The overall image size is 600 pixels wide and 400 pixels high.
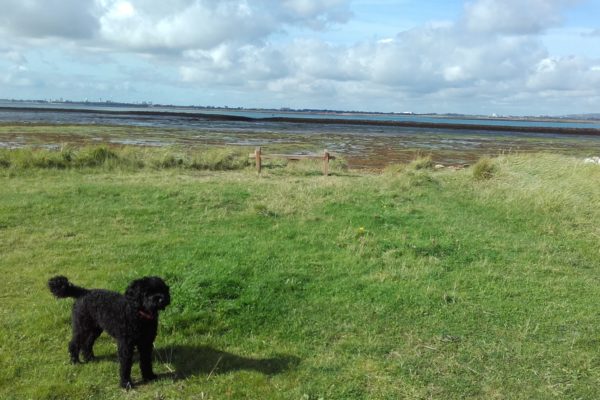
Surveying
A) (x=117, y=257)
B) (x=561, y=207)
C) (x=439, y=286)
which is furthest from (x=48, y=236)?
(x=561, y=207)

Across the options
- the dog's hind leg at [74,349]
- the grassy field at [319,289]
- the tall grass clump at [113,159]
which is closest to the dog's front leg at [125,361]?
the grassy field at [319,289]

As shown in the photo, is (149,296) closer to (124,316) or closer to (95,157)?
(124,316)

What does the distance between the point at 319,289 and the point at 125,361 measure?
2782mm

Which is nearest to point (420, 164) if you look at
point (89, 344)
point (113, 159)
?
point (113, 159)

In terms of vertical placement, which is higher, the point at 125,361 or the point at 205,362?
the point at 125,361

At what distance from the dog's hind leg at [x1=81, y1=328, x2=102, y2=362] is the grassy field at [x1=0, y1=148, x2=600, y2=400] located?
0.39 feet

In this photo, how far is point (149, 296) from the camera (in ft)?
12.8

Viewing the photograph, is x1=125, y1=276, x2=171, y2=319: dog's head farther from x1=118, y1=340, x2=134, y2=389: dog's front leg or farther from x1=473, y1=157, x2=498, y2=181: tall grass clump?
x1=473, y1=157, x2=498, y2=181: tall grass clump

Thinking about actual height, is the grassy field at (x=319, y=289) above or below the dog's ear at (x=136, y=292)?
below

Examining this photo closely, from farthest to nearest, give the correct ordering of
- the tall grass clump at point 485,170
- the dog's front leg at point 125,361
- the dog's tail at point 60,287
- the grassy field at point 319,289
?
the tall grass clump at point 485,170, the grassy field at point 319,289, the dog's tail at point 60,287, the dog's front leg at point 125,361

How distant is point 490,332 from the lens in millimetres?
5293

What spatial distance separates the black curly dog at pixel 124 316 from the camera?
3.97m

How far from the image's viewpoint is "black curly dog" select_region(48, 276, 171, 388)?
13.0 feet

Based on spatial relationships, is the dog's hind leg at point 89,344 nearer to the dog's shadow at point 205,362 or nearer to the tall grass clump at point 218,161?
the dog's shadow at point 205,362
